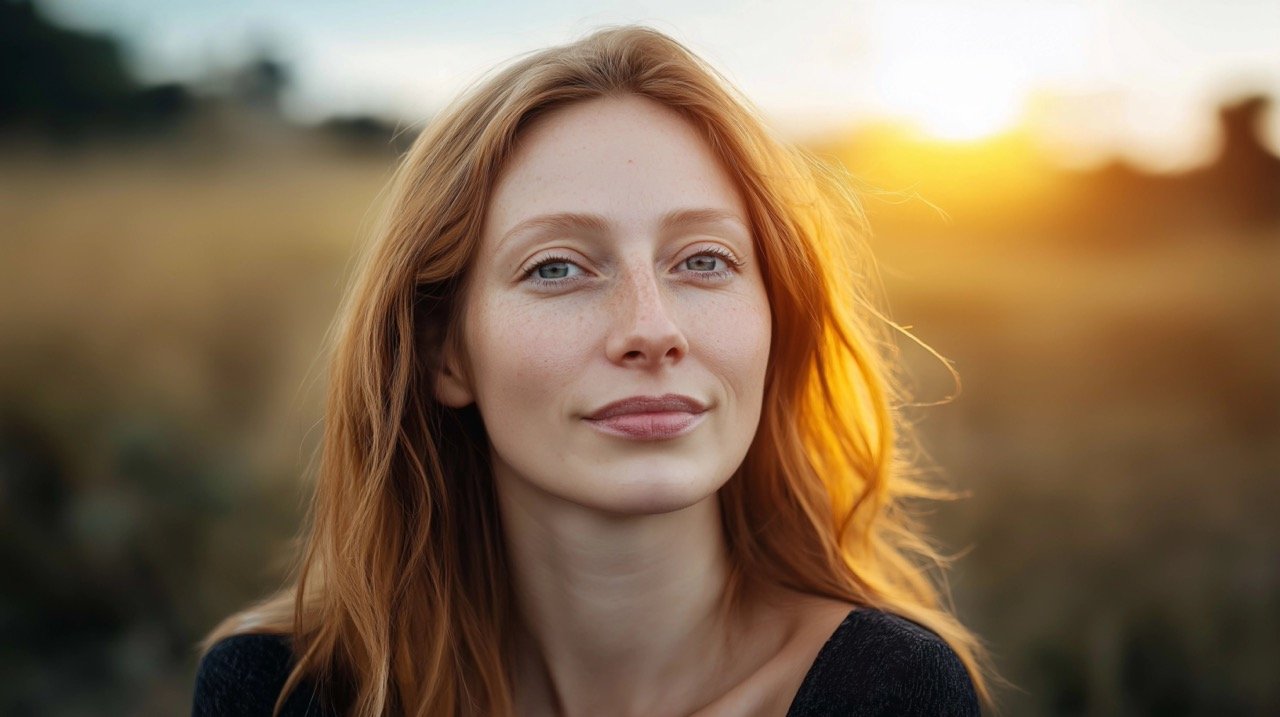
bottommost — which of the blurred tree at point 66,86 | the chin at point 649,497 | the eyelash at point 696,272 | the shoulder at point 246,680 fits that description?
the shoulder at point 246,680

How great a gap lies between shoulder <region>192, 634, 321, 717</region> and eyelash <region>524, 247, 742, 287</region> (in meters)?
1.01

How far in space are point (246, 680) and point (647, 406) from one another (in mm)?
1109

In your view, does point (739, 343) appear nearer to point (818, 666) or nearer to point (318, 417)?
point (818, 666)

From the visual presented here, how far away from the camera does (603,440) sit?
1812mm

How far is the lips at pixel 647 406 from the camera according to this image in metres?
1.79

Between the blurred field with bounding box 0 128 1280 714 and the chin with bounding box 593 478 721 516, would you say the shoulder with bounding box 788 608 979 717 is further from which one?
the blurred field with bounding box 0 128 1280 714

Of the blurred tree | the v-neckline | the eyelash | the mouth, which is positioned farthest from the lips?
the blurred tree

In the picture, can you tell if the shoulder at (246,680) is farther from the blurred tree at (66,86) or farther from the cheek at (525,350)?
the blurred tree at (66,86)

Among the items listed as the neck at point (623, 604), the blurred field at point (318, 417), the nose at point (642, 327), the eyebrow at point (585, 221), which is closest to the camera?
the nose at point (642, 327)

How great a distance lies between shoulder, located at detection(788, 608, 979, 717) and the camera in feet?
6.13

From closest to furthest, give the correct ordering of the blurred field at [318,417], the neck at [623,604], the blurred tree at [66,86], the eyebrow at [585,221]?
the eyebrow at [585,221]
the neck at [623,604]
the blurred field at [318,417]
the blurred tree at [66,86]

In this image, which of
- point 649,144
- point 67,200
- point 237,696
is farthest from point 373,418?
point 67,200

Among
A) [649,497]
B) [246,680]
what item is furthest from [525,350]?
[246,680]

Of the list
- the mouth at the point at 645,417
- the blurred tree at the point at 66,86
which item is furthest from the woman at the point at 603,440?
the blurred tree at the point at 66,86
